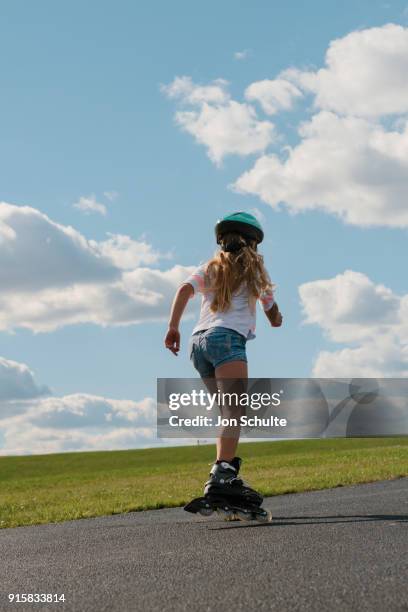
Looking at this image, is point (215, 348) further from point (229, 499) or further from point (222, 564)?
point (222, 564)

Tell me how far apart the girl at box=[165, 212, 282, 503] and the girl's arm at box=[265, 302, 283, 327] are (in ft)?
0.35

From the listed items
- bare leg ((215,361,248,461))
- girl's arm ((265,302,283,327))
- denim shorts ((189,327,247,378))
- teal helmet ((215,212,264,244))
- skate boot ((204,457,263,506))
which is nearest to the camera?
skate boot ((204,457,263,506))

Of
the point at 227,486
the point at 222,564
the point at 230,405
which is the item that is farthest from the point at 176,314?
the point at 222,564

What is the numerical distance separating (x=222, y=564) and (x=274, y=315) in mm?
3100

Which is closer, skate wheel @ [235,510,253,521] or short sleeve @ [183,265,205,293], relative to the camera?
skate wheel @ [235,510,253,521]

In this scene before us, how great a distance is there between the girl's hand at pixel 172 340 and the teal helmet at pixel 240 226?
3.30 feet

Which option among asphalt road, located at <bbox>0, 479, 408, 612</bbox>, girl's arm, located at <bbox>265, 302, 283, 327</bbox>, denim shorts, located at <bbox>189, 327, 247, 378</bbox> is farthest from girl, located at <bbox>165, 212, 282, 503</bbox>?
asphalt road, located at <bbox>0, 479, 408, 612</bbox>

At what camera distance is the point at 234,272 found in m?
6.42

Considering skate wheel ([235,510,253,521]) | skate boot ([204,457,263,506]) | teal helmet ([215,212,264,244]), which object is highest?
teal helmet ([215,212,264,244])

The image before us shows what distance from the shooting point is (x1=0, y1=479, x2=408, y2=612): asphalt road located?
344 cm

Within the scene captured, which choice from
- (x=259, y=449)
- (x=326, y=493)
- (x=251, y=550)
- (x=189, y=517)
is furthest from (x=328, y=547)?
(x=259, y=449)

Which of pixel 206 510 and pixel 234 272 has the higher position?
pixel 234 272

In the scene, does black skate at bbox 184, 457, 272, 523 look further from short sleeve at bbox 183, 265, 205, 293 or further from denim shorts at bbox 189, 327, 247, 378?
short sleeve at bbox 183, 265, 205, 293

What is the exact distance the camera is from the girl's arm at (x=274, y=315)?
6.89 meters
